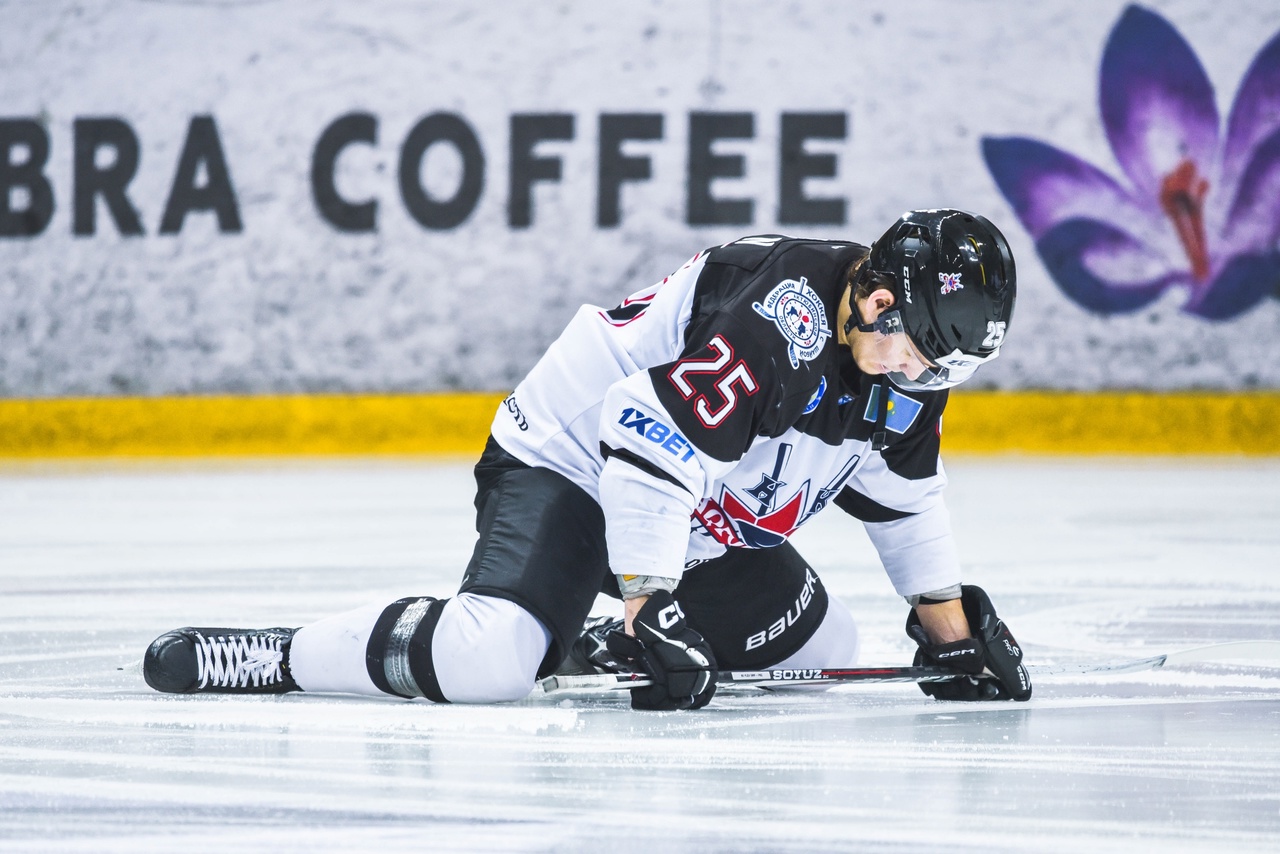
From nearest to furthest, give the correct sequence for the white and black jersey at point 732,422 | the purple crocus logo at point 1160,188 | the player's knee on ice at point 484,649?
the white and black jersey at point 732,422
the player's knee on ice at point 484,649
the purple crocus logo at point 1160,188

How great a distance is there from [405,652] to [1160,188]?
19.6 ft

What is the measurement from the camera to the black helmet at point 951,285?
207 cm

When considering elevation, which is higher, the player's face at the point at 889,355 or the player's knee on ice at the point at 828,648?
the player's face at the point at 889,355

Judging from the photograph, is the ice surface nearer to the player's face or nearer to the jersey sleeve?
the jersey sleeve

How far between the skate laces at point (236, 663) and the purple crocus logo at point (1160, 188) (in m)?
5.64

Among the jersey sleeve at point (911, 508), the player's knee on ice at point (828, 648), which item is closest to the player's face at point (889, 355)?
the jersey sleeve at point (911, 508)

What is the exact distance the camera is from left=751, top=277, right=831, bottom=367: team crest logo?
209cm

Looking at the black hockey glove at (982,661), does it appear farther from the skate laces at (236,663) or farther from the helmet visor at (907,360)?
the skate laces at (236,663)

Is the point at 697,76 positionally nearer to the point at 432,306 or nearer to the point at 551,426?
the point at 432,306

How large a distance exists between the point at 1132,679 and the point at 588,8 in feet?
18.4

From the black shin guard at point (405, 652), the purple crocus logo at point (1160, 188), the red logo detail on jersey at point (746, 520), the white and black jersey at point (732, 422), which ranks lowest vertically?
the black shin guard at point (405, 652)

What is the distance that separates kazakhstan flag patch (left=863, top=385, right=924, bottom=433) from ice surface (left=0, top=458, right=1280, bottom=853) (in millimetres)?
401

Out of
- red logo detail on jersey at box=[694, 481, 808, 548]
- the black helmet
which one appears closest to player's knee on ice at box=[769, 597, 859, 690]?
A: red logo detail on jersey at box=[694, 481, 808, 548]

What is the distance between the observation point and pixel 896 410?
226 cm
